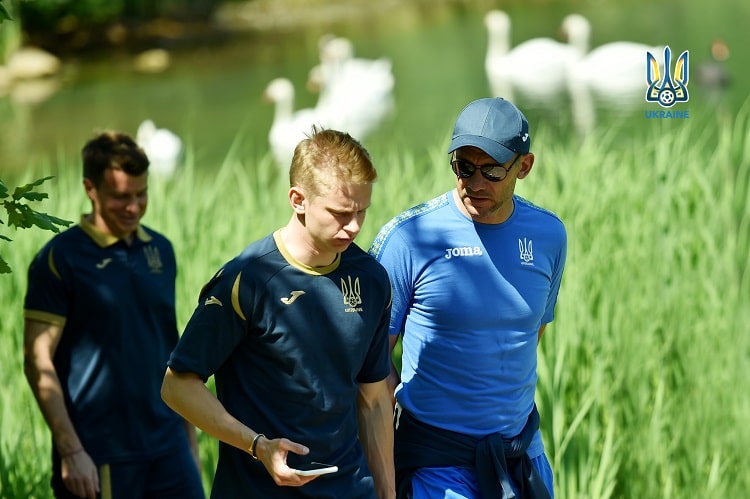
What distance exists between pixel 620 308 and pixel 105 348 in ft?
6.74

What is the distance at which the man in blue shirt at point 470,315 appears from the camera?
2748 millimetres

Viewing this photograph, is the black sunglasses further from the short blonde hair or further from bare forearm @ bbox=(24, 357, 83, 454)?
bare forearm @ bbox=(24, 357, 83, 454)

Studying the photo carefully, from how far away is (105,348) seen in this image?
327 cm

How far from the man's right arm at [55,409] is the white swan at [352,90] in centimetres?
709

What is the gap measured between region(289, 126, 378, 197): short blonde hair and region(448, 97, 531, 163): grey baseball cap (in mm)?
353

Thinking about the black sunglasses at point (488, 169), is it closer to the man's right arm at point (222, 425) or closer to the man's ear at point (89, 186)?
the man's right arm at point (222, 425)

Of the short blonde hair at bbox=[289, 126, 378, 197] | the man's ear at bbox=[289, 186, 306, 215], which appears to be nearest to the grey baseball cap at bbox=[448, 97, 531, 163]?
the short blonde hair at bbox=[289, 126, 378, 197]

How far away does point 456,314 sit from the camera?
2748 millimetres

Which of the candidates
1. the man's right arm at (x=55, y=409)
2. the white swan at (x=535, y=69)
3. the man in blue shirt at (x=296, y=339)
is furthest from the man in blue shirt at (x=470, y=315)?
the white swan at (x=535, y=69)

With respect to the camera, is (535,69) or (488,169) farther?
(535,69)

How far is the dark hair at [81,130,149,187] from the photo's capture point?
10.7 feet

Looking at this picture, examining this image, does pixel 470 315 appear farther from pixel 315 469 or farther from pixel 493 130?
pixel 315 469

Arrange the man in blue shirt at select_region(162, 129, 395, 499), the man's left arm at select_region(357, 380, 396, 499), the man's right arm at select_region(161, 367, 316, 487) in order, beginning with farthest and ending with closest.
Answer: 1. the man's left arm at select_region(357, 380, 396, 499)
2. the man in blue shirt at select_region(162, 129, 395, 499)
3. the man's right arm at select_region(161, 367, 316, 487)

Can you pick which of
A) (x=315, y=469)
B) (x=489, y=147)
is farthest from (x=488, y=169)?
(x=315, y=469)
